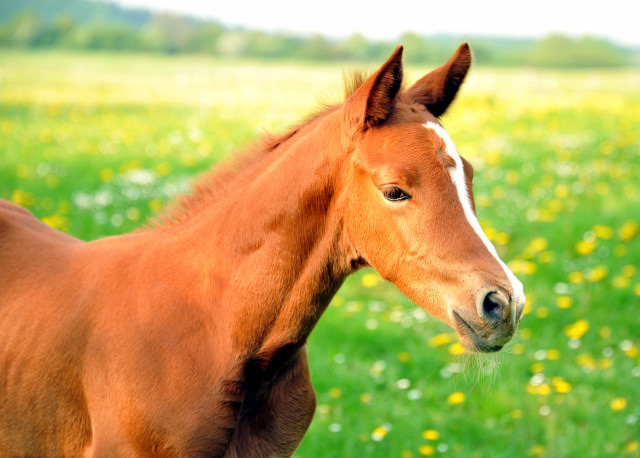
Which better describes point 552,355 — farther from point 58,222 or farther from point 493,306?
point 58,222

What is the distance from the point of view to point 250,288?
8.22 ft

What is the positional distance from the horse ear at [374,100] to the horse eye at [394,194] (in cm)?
25

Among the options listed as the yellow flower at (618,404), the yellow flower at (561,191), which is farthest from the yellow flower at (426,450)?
the yellow flower at (561,191)

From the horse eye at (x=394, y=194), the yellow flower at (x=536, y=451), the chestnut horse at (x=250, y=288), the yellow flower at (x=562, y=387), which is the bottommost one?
the yellow flower at (x=562, y=387)

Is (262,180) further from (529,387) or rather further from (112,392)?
(529,387)

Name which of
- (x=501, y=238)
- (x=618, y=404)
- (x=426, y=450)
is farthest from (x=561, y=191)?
(x=426, y=450)

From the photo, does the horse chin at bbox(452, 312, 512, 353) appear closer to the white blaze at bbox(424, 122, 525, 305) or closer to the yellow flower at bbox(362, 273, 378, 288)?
the white blaze at bbox(424, 122, 525, 305)

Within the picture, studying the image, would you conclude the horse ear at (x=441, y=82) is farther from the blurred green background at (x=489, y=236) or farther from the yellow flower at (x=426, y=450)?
the yellow flower at (x=426, y=450)

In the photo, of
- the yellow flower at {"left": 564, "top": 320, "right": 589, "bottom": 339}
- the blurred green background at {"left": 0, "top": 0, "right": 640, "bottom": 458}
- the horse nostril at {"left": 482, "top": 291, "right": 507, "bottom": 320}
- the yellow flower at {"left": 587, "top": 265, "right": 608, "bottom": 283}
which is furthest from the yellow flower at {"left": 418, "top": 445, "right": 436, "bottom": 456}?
the yellow flower at {"left": 587, "top": 265, "right": 608, "bottom": 283}

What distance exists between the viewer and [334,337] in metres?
5.67

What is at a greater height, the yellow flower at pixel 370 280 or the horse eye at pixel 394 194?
the horse eye at pixel 394 194

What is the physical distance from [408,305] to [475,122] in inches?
318

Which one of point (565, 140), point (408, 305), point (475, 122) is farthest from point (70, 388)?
point (475, 122)

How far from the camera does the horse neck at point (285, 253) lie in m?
2.44
